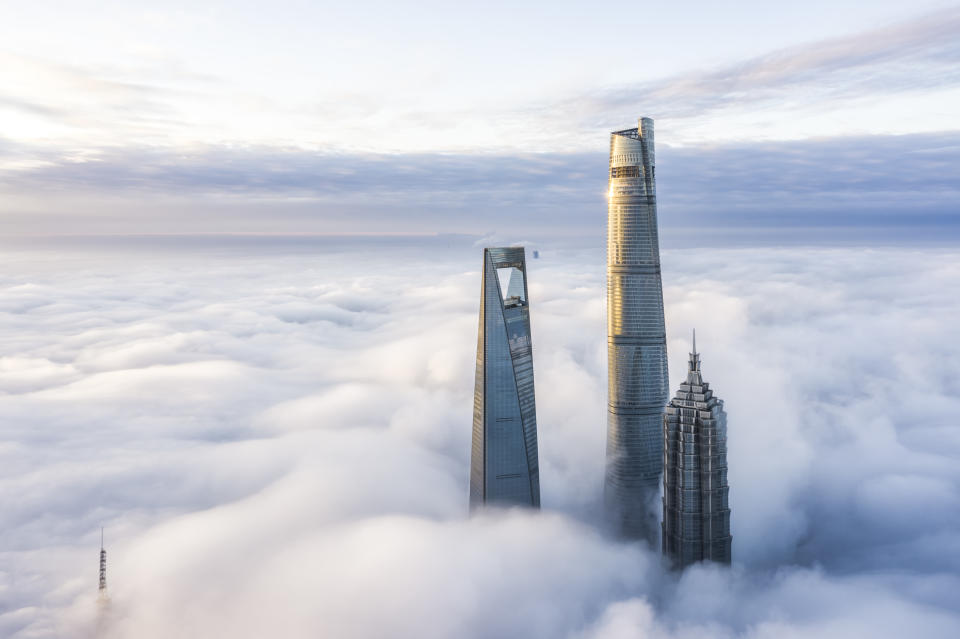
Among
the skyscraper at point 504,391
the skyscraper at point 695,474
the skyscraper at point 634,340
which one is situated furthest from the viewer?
the skyscraper at point 634,340

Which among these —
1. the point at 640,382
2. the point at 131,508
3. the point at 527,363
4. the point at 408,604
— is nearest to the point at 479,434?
the point at 527,363

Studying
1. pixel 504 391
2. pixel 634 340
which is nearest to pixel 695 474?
pixel 504 391

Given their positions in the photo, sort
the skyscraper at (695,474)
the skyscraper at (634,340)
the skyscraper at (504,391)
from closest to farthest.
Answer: the skyscraper at (695,474) < the skyscraper at (504,391) < the skyscraper at (634,340)

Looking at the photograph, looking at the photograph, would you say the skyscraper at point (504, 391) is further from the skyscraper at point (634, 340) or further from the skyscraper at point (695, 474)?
the skyscraper at point (634, 340)

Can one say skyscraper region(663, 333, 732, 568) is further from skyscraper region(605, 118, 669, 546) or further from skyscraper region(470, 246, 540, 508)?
skyscraper region(605, 118, 669, 546)

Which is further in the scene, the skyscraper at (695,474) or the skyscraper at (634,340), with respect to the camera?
the skyscraper at (634,340)

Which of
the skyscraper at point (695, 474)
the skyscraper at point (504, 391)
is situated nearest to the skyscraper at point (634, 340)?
the skyscraper at point (695, 474)
